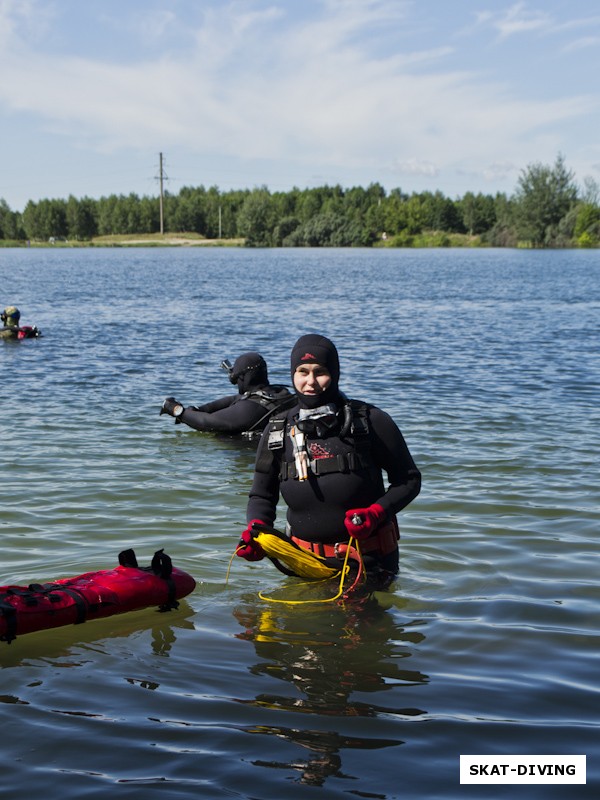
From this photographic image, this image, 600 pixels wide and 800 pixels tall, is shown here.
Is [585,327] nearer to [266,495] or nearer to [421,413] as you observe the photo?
[421,413]

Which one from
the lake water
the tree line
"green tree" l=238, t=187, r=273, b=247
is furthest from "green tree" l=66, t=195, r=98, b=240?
the lake water

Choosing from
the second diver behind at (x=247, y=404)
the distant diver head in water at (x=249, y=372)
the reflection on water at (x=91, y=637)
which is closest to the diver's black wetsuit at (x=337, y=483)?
the reflection on water at (x=91, y=637)

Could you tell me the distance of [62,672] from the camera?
5.38m

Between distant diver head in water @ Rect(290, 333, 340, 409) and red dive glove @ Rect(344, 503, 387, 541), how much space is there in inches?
28.7

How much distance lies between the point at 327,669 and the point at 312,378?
5.79ft

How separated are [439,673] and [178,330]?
22937mm

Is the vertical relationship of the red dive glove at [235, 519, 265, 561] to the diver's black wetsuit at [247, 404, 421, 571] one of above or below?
below

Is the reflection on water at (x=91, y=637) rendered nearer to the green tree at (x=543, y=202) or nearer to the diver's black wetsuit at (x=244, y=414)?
the diver's black wetsuit at (x=244, y=414)

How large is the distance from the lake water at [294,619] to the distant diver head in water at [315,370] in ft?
5.01

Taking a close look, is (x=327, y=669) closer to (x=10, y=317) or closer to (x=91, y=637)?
(x=91, y=637)

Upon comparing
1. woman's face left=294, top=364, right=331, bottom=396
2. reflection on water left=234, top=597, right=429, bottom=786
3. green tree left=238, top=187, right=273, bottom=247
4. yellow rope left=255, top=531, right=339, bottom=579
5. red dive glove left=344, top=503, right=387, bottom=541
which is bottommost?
reflection on water left=234, top=597, right=429, bottom=786

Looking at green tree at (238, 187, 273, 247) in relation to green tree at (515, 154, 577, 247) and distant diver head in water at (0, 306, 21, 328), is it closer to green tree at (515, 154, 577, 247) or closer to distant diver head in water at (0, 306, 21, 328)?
green tree at (515, 154, 577, 247)

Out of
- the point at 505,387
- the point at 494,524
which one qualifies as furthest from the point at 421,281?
the point at 494,524

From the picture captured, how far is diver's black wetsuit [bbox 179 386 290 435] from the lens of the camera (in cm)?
1177
